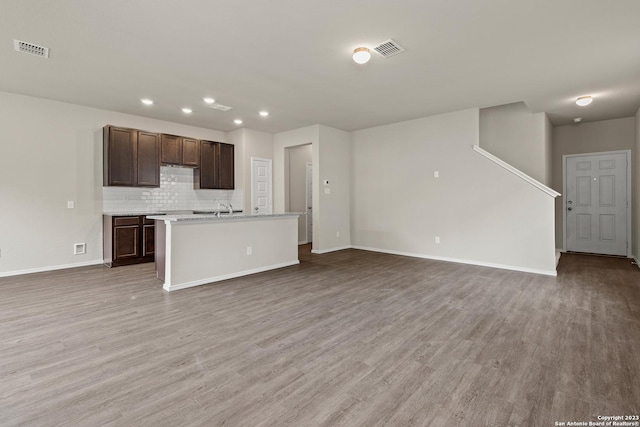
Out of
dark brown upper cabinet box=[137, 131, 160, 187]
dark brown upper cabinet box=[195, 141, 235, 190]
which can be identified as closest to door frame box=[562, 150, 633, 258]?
dark brown upper cabinet box=[195, 141, 235, 190]

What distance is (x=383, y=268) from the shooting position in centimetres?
520

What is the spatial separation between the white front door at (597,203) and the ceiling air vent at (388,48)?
556 centimetres

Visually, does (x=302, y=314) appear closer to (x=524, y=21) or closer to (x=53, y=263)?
(x=524, y=21)

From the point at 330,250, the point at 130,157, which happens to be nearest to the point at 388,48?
the point at 330,250

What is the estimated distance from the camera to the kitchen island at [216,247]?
13.1 feet

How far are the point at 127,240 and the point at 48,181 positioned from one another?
1513 mm

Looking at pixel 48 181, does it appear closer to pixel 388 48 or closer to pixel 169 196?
pixel 169 196

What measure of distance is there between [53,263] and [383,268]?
5522 millimetres

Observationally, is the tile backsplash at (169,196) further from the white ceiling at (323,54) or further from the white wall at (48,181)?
the white ceiling at (323,54)

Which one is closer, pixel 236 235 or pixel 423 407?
pixel 423 407

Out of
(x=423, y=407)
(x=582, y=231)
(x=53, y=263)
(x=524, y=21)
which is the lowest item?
(x=423, y=407)

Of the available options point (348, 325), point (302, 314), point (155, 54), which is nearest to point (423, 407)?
point (348, 325)

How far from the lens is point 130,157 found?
5570 millimetres

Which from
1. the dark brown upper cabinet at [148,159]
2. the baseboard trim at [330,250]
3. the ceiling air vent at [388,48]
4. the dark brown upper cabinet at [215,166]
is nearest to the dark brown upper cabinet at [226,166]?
the dark brown upper cabinet at [215,166]
